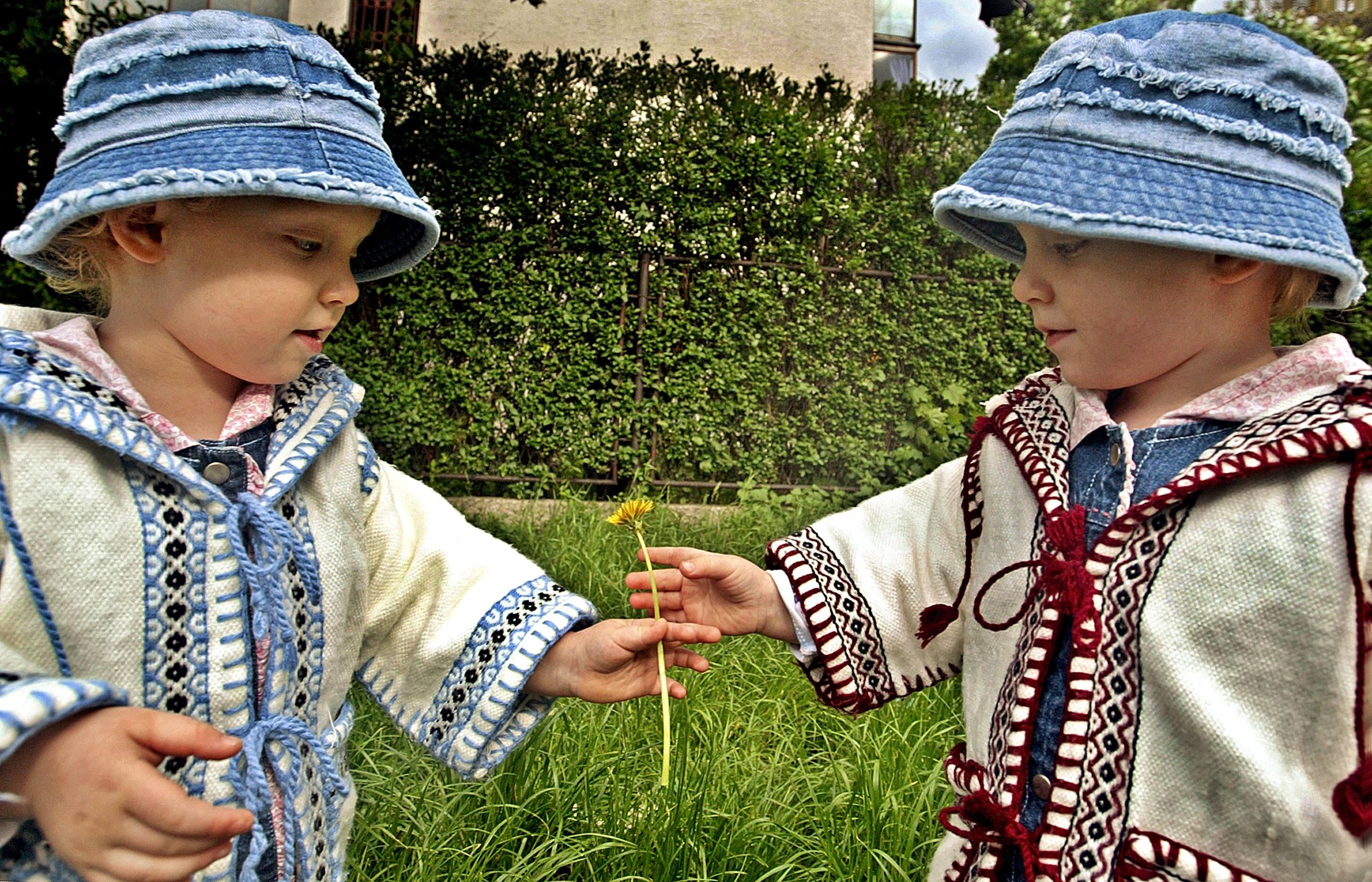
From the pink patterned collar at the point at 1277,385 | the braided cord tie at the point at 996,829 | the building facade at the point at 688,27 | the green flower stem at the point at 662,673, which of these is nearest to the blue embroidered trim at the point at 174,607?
the green flower stem at the point at 662,673

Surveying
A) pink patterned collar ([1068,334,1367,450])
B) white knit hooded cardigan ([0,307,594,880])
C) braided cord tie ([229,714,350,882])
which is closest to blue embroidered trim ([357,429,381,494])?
white knit hooded cardigan ([0,307,594,880])

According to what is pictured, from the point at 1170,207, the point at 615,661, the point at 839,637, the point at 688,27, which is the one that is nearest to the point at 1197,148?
the point at 1170,207

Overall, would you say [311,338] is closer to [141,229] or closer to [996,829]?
[141,229]

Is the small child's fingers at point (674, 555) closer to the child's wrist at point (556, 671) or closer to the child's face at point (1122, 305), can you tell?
the child's wrist at point (556, 671)

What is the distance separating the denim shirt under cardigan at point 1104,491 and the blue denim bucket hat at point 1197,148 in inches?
10.0

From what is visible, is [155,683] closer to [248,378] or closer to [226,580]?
[226,580]

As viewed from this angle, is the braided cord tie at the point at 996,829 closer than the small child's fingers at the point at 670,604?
Yes

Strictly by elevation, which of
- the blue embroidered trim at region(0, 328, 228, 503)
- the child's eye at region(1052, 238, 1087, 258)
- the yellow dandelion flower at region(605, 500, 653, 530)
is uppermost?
the child's eye at region(1052, 238, 1087, 258)

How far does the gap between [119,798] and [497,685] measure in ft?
2.11

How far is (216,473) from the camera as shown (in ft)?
4.43

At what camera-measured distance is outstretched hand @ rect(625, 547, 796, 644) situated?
1.64 m

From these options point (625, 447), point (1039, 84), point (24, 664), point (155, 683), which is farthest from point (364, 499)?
point (625, 447)

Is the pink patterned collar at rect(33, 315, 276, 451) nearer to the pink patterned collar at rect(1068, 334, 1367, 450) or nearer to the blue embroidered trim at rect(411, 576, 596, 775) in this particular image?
the blue embroidered trim at rect(411, 576, 596, 775)

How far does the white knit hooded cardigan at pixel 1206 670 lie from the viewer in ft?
3.82
